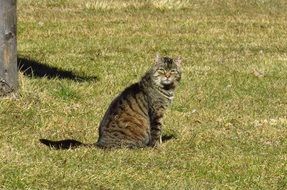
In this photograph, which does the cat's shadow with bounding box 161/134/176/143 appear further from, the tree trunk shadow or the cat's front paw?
the tree trunk shadow

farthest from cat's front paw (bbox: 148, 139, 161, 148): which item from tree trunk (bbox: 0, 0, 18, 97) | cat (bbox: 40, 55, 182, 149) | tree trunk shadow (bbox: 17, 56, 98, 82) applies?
tree trunk shadow (bbox: 17, 56, 98, 82)

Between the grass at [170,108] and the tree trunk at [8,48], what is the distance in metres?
0.28

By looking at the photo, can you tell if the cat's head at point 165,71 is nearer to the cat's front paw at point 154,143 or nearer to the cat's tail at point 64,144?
the cat's front paw at point 154,143

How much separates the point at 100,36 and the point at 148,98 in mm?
11782

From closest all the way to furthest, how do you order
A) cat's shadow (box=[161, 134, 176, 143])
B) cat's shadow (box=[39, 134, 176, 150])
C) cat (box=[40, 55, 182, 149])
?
cat's shadow (box=[39, 134, 176, 150]) → cat (box=[40, 55, 182, 149]) → cat's shadow (box=[161, 134, 176, 143])

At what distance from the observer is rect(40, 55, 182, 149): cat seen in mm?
9656

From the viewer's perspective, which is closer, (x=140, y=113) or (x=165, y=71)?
(x=140, y=113)

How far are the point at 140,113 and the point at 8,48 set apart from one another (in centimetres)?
301

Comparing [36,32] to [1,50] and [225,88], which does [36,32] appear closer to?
[225,88]

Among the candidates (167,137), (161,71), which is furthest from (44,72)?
(161,71)

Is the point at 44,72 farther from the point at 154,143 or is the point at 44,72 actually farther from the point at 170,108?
the point at 154,143

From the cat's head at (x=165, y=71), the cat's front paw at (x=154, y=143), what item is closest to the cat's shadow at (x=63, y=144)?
the cat's front paw at (x=154, y=143)

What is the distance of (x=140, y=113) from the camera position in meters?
10.0

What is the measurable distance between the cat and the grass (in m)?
0.21
